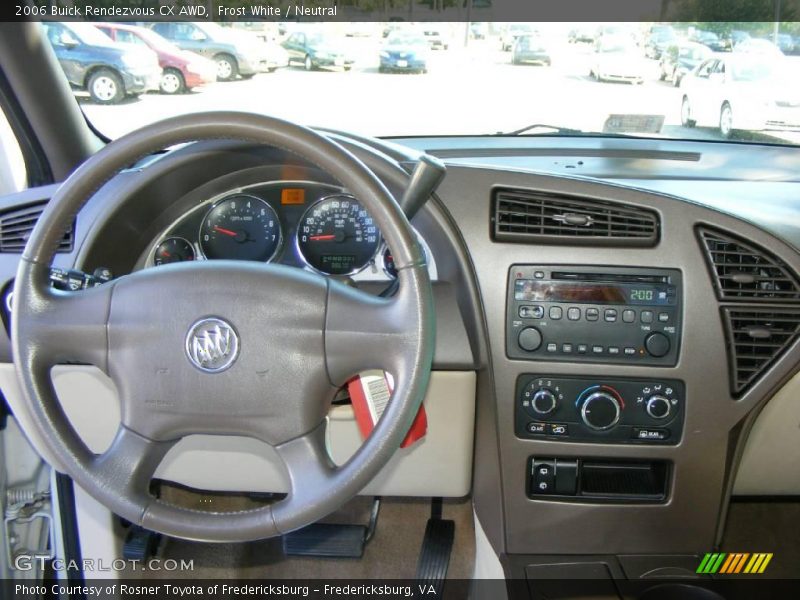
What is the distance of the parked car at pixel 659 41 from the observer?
5.99 ft

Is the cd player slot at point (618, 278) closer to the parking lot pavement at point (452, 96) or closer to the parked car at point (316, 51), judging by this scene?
the parking lot pavement at point (452, 96)

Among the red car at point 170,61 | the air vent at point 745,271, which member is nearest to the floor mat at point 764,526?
the air vent at point 745,271

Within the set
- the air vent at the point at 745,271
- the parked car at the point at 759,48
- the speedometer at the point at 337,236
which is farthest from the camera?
the parked car at the point at 759,48

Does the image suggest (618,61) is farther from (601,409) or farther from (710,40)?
(601,409)

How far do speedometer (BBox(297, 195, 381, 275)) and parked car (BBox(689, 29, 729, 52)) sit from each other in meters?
0.94

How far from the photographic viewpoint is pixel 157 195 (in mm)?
1582

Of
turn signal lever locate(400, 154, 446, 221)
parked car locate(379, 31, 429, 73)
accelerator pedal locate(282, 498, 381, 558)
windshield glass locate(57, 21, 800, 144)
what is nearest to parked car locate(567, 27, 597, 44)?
windshield glass locate(57, 21, 800, 144)

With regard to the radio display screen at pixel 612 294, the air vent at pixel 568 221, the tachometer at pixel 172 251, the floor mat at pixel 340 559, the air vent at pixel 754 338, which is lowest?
the floor mat at pixel 340 559

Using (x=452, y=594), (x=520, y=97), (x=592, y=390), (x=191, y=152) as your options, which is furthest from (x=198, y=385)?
(x=452, y=594)

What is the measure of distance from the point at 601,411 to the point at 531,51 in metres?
0.89

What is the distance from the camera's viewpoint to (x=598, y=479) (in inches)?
67.6

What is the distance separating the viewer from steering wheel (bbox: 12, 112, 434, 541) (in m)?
1.14

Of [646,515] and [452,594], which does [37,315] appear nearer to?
[646,515]

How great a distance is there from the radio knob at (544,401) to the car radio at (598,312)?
9 cm
